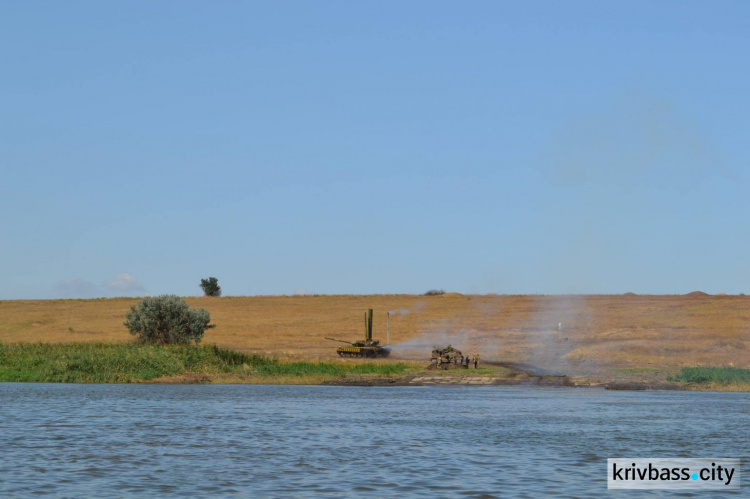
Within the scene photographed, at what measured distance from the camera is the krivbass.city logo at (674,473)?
2533 cm

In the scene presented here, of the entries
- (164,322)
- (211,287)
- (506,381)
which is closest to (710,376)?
(506,381)

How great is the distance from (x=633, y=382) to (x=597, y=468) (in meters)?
40.3

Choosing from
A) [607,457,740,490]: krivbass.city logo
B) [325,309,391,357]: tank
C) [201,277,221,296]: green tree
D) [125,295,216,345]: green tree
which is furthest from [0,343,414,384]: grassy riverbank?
[201,277,221,296]: green tree

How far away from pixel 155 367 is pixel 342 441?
39453mm

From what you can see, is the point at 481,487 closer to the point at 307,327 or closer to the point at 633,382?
the point at 633,382

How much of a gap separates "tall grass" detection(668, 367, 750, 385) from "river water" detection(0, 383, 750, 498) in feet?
22.3

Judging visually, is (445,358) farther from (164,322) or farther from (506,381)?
(164,322)

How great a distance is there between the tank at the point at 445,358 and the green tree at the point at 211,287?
125200 mm

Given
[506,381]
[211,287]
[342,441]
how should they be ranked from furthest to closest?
[211,287] → [506,381] → [342,441]

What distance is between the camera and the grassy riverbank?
6938 cm

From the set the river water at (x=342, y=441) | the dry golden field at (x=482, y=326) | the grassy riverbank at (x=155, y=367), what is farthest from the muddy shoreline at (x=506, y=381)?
the dry golden field at (x=482, y=326)

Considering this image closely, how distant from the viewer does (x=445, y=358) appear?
77.7 meters

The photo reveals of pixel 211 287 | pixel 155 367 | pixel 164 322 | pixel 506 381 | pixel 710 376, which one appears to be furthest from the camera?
pixel 211 287

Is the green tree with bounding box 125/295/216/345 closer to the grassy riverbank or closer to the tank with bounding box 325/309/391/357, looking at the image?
the tank with bounding box 325/309/391/357
